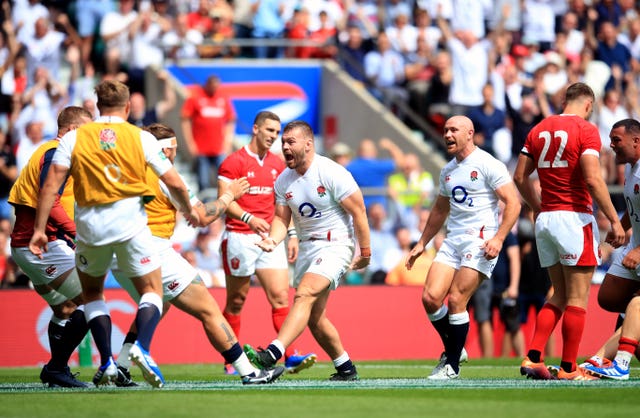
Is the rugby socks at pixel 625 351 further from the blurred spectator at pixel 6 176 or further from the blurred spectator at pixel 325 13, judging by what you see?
the blurred spectator at pixel 325 13

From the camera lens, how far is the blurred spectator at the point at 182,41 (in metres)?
24.4

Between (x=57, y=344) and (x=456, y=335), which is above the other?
(x=456, y=335)

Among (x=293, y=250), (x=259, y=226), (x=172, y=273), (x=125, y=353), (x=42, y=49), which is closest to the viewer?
(x=125, y=353)

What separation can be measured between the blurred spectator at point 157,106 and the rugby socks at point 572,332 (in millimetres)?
10455

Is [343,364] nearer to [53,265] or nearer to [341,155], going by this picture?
[53,265]

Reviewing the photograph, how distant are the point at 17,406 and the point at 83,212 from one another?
1736 millimetres

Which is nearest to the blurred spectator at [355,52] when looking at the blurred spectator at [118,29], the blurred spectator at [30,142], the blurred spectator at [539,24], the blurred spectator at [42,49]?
the blurred spectator at [539,24]

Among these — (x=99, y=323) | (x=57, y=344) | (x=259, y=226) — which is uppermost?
(x=259, y=226)

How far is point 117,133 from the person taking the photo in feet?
35.3

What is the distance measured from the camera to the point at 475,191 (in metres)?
12.6

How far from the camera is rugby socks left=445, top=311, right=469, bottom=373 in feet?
41.0

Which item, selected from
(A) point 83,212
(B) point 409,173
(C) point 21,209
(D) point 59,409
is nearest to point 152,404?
(D) point 59,409

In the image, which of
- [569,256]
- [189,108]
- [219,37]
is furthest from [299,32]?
[569,256]

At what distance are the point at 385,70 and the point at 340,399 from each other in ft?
51.7
